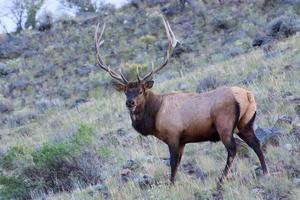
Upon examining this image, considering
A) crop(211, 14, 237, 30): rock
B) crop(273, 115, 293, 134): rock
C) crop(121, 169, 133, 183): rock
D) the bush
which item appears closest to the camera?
crop(121, 169, 133, 183): rock

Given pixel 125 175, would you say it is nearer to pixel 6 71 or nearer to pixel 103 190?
pixel 103 190

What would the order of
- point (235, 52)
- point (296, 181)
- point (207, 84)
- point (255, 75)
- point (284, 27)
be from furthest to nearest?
point (235, 52)
point (284, 27)
point (207, 84)
point (255, 75)
point (296, 181)

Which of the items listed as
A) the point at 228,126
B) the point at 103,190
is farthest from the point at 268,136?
the point at 103,190

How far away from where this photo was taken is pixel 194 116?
7.89m

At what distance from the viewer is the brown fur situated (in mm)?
7500

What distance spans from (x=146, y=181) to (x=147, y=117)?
956mm

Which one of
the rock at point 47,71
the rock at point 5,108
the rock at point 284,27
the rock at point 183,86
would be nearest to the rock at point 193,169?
the rock at point 183,86

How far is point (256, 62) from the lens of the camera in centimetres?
1656

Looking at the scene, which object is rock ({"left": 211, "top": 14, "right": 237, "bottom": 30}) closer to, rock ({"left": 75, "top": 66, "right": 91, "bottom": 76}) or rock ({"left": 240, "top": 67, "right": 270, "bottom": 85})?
rock ({"left": 75, "top": 66, "right": 91, "bottom": 76})

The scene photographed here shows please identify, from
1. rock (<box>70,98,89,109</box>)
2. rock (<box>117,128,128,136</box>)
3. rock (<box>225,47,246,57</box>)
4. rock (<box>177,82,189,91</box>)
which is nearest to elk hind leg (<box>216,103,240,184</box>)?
rock (<box>117,128,128,136</box>)

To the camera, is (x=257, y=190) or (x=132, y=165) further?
(x=132, y=165)

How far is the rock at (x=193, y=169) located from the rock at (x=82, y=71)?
21.1m

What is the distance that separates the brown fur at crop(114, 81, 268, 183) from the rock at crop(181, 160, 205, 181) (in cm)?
48

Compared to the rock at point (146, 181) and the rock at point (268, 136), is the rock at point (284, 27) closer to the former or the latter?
the rock at point (268, 136)
